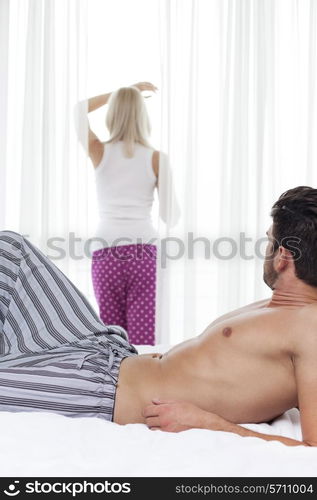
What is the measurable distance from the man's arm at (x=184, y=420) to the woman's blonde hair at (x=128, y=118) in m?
1.89

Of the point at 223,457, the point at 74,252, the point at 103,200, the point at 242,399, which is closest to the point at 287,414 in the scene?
the point at 242,399

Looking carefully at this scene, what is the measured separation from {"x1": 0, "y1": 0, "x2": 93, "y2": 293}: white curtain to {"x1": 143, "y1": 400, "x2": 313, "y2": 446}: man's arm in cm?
206

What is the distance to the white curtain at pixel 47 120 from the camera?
343 centimetres

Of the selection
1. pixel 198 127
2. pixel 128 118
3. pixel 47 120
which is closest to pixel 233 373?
pixel 128 118

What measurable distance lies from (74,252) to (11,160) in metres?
0.59

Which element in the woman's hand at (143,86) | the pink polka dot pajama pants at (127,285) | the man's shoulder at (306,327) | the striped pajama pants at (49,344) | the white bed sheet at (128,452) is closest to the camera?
the white bed sheet at (128,452)

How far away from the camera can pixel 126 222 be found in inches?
125

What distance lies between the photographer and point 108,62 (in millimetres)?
3516

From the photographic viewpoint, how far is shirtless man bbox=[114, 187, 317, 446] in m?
1.41

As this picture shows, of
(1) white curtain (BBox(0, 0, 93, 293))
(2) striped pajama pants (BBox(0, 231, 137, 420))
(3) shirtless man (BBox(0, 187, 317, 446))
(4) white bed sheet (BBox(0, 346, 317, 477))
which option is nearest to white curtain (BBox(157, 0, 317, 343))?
(1) white curtain (BBox(0, 0, 93, 293))

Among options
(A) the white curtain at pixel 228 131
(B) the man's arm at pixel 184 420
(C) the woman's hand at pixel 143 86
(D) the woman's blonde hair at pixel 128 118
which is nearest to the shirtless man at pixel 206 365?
(B) the man's arm at pixel 184 420

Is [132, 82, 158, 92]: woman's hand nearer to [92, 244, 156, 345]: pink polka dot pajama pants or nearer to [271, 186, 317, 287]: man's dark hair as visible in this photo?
[92, 244, 156, 345]: pink polka dot pajama pants

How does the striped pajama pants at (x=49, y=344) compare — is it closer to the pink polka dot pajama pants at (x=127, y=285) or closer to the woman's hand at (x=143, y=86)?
the pink polka dot pajama pants at (x=127, y=285)
